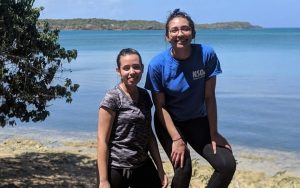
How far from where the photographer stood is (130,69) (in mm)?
4578

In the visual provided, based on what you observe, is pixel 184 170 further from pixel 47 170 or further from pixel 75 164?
pixel 75 164

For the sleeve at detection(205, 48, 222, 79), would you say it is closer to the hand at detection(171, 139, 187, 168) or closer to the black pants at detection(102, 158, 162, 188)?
the hand at detection(171, 139, 187, 168)

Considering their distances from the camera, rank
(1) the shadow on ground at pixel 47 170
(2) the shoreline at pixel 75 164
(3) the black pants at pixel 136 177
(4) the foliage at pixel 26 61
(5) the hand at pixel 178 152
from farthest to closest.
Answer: (2) the shoreline at pixel 75 164 < (1) the shadow on ground at pixel 47 170 < (4) the foliage at pixel 26 61 < (5) the hand at pixel 178 152 < (3) the black pants at pixel 136 177

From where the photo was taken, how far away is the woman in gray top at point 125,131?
4.51 metres

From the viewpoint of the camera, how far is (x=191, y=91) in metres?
4.93

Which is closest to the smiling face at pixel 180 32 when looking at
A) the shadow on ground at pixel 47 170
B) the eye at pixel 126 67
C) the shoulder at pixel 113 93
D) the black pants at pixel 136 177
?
the eye at pixel 126 67

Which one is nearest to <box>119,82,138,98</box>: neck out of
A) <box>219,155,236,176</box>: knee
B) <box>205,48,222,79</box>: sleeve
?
<box>205,48,222,79</box>: sleeve

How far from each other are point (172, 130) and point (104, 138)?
0.72m

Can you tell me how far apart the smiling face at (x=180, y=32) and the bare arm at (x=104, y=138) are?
0.93 metres

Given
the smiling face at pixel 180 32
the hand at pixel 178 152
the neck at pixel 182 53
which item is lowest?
the hand at pixel 178 152

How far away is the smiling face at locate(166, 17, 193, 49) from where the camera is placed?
482 cm

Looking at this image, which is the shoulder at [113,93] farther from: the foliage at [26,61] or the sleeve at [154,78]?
the foliage at [26,61]

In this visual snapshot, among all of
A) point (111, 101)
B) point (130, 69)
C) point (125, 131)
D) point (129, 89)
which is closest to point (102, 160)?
point (125, 131)

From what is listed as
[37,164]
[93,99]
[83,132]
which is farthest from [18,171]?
[93,99]
